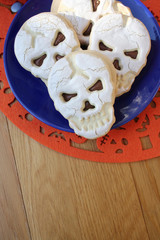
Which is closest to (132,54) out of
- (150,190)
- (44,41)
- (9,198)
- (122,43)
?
(122,43)

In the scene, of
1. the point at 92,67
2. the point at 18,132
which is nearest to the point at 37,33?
the point at 92,67

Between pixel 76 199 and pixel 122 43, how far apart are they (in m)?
0.51

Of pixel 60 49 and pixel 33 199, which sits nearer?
pixel 60 49

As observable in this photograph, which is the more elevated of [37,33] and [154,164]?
[37,33]

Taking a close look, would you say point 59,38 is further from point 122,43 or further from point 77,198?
point 77,198

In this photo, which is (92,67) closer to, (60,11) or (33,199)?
(60,11)

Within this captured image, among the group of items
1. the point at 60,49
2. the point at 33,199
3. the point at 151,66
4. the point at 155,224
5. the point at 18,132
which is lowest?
the point at 155,224

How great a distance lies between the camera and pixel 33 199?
0.80 meters

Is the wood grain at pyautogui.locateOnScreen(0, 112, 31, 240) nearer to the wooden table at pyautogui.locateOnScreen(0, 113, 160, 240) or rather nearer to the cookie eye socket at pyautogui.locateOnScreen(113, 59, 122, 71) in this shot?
the wooden table at pyautogui.locateOnScreen(0, 113, 160, 240)

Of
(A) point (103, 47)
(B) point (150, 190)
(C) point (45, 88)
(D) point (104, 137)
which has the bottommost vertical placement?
(B) point (150, 190)

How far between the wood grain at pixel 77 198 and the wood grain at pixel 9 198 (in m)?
0.02

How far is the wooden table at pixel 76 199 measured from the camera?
31.3 inches

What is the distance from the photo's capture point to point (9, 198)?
31.7 inches

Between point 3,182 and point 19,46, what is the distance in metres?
0.44
